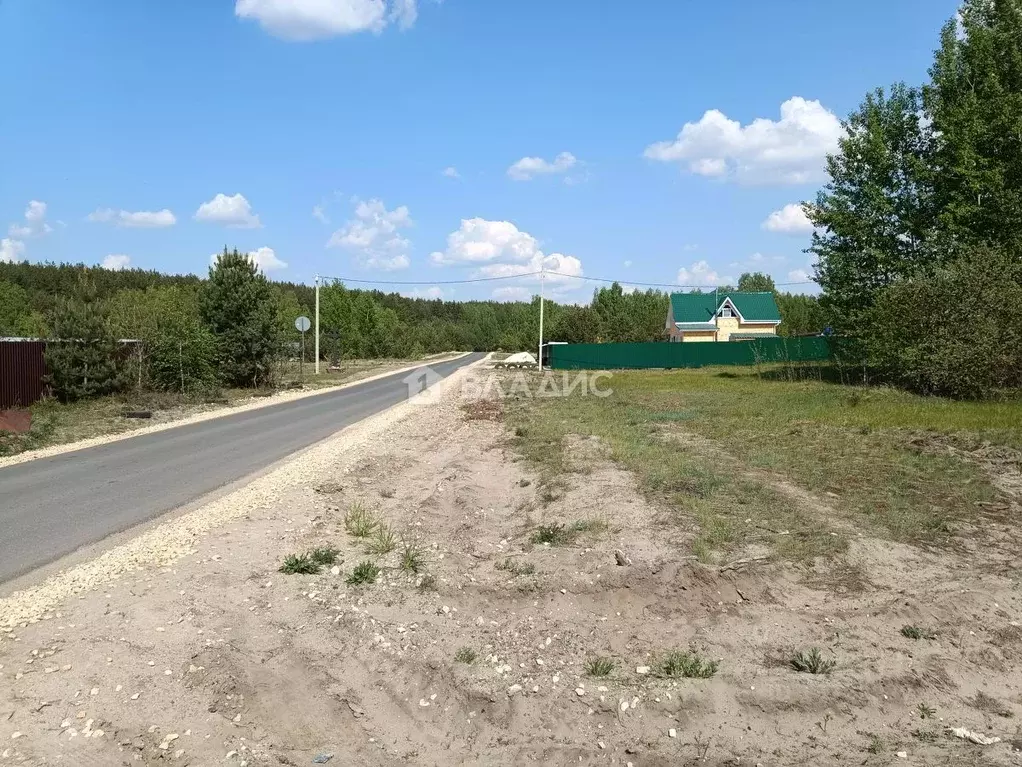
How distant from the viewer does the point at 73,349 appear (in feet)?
58.0

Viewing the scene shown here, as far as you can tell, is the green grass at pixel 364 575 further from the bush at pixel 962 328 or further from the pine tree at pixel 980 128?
the pine tree at pixel 980 128

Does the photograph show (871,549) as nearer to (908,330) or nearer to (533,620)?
(533,620)

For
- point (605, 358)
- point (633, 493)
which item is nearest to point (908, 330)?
point (633, 493)

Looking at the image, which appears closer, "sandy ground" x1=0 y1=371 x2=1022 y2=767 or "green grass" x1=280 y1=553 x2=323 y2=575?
"sandy ground" x1=0 y1=371 x2=1022 y2=767

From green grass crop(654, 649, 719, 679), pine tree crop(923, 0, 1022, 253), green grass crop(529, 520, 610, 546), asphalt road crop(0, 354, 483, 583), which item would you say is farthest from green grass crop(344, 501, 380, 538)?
pine tree crop(923, 0, 1022, 253)

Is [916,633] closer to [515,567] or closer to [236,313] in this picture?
[515,567]

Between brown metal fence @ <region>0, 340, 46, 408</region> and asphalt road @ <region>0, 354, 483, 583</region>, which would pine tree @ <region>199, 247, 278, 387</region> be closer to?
brown metal fence @ <region>0, 340, 46, 408</region>

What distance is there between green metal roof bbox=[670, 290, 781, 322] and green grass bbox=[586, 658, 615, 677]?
58213 mm

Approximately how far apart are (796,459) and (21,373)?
18.2m

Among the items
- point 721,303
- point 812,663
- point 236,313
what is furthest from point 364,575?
point 721,303

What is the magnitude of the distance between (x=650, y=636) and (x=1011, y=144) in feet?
80.3

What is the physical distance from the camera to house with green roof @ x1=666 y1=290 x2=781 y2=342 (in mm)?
59969

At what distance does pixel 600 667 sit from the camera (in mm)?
4430

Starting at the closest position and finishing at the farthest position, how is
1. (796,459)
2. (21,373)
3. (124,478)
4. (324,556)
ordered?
(324,556) → (124,478) → (796,459) → (21,373)
